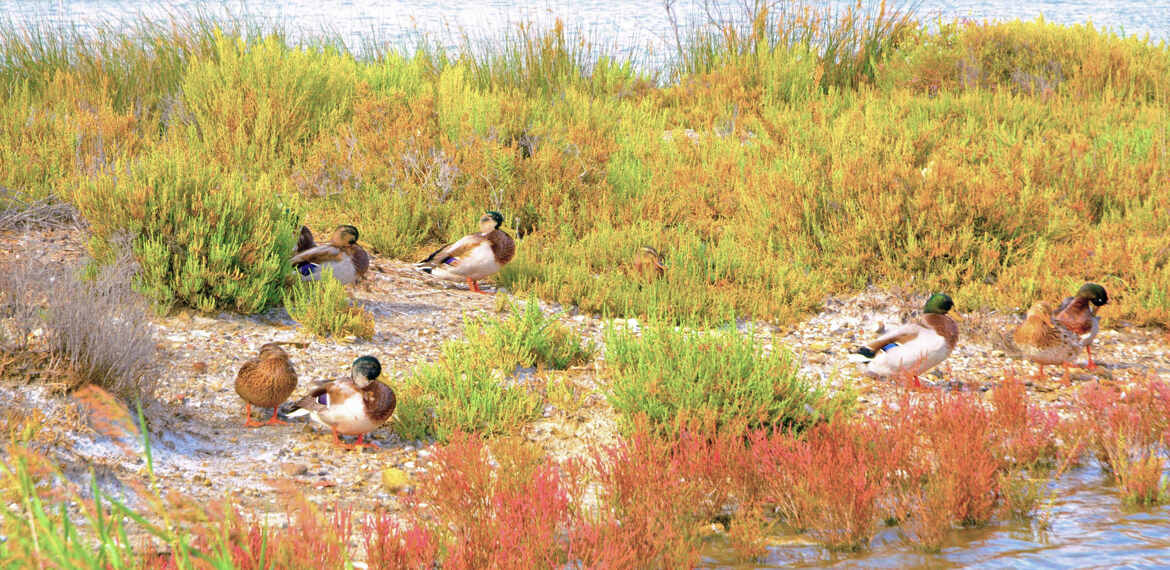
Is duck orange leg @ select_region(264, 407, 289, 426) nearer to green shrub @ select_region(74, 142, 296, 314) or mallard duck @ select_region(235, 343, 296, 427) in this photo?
mallard duck @ select_region(235, 343, 296, 427)

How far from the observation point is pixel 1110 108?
36.7 feet

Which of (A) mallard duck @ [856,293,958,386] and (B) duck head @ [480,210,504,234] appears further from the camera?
(B) duck head @ [480,210,504,234]

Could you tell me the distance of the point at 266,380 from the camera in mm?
5281

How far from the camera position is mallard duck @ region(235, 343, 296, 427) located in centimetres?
527

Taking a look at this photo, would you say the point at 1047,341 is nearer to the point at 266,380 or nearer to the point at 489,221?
the point at 489,221

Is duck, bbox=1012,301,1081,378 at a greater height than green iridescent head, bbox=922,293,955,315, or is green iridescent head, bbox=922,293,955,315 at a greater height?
green iridescent head, bbox=922,293,955,315

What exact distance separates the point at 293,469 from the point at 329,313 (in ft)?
5.64

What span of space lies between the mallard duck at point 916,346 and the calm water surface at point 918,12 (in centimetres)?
107

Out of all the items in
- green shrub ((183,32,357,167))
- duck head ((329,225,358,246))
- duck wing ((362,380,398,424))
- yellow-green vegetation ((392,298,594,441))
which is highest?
green shrub ((183,32,357,167))

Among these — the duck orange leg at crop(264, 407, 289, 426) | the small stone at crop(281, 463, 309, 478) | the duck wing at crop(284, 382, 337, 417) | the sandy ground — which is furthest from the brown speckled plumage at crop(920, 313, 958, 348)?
the duck orange leg at crop(264, 407, 289, 426)

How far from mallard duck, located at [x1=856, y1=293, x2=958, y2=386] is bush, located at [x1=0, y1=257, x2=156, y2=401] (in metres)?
4.02

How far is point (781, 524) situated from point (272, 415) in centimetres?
283

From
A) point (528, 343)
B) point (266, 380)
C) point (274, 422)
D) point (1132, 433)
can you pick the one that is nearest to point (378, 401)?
point (266, 380)

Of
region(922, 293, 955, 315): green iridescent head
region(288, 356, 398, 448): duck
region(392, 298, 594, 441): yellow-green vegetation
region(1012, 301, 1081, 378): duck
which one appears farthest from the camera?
region(1012, 301, 1081, 378): duck
